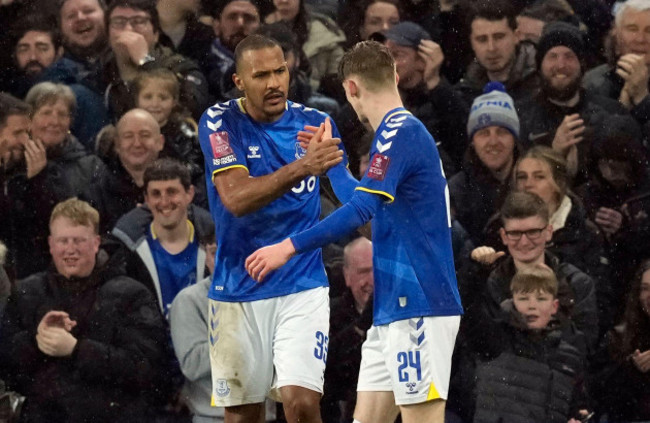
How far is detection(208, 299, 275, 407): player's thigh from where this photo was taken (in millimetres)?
5371

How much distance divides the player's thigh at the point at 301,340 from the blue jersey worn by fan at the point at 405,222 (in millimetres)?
552

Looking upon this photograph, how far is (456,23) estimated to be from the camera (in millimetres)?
8242

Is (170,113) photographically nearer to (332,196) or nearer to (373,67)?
(332,196)

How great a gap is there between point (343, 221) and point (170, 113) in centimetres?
346

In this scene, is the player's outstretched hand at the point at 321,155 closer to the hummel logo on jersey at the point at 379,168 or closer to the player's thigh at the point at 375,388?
the hummel logo on jersey at the point at 379,168

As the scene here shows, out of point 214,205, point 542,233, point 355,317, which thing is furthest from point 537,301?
Result: point 214,205

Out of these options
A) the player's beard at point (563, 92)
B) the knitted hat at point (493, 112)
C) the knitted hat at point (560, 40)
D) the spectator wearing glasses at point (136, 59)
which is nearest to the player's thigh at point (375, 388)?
the knitted hat at point (493, 112)

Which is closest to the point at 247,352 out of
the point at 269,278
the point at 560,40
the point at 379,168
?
the point at 269,278

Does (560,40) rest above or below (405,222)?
above

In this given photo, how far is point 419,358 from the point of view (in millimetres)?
4695

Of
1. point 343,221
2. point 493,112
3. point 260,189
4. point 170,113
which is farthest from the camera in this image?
point 170,113

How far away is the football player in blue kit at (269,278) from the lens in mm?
5262

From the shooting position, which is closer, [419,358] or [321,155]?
[419,358]

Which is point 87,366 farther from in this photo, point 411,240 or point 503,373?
point 411,240
